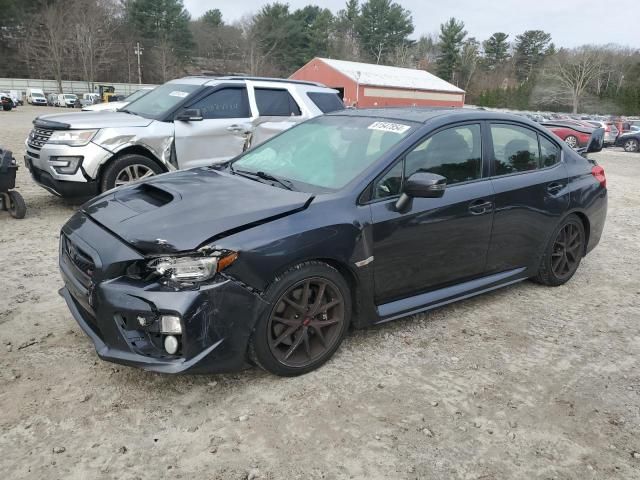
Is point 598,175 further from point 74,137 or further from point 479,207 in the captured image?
point 74,137

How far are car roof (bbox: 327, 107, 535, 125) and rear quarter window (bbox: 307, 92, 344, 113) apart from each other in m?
3.65

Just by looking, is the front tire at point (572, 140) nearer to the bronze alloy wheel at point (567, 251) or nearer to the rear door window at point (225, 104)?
the rear door window at point (225, 104)

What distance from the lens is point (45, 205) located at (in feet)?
23.5

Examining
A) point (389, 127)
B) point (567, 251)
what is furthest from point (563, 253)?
point (389, 127)

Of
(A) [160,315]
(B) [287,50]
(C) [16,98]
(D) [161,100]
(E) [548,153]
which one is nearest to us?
(A) [160,315]

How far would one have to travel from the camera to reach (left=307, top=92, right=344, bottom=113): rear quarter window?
7953 millimetres

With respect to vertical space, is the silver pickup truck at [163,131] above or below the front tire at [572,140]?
above

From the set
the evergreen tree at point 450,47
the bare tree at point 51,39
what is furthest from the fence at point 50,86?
the evergreen tree at point 450,47

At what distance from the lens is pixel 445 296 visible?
12.6 feet

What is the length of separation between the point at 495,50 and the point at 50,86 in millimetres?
72296

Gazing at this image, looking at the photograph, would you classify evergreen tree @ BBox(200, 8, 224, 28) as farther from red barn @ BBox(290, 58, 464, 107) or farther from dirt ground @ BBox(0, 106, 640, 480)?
dirt ground @ BBox(0, 106, 640, 480)

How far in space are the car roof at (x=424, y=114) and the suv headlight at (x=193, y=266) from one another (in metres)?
1.90

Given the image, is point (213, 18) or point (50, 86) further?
point (213, 18)

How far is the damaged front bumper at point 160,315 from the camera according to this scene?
8.82 ft
